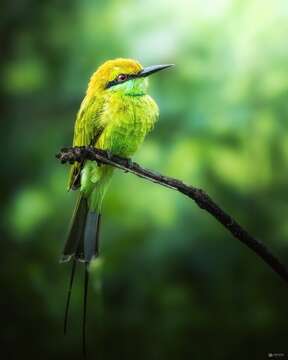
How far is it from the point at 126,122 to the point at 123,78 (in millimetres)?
148

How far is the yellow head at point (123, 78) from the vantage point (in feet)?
6.89

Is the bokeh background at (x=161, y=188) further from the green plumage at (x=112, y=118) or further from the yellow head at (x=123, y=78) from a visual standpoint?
the yellow head at (x=123, y=78)

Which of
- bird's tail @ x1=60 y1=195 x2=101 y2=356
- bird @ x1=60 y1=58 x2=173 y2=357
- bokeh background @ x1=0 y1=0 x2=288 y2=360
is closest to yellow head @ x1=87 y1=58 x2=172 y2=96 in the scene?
bird @ x1=60 y1=58 x2=173 y2=357

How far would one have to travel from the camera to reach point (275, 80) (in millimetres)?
2609

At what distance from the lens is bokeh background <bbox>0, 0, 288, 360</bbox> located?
249cm

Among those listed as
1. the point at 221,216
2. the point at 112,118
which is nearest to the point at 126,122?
the point at 112,118

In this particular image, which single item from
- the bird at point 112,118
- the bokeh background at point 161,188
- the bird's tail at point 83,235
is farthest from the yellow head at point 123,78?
the bokeh background at point 161,188

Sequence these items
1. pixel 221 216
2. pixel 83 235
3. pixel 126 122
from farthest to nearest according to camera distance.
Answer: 1. pixel 83 235
2. pixel 126 122
3. pixel 221 216

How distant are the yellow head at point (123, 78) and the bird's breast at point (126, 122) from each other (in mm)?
30

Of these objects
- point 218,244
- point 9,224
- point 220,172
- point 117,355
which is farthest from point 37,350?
point 220,172

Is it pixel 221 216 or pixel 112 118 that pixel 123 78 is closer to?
pixel 112 118

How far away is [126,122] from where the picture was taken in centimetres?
206

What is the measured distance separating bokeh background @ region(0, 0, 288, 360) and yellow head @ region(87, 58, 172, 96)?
508 mm

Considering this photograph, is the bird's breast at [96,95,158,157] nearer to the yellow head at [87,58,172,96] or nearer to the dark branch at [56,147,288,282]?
the yellow head at [87,58,172,96]
